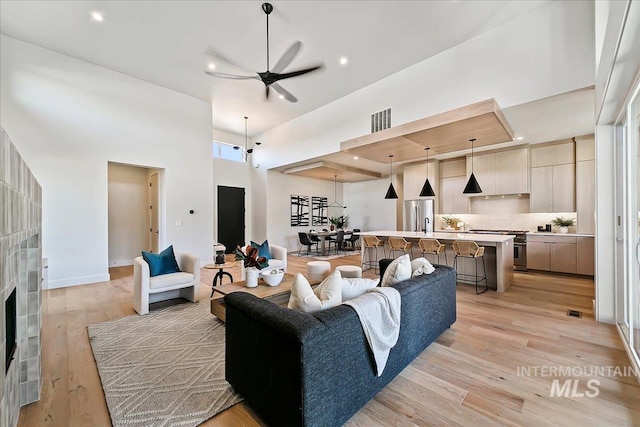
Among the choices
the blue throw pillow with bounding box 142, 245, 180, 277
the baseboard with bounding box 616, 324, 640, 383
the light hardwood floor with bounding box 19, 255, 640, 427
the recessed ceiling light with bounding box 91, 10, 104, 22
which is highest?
the recessed ceiling light with bounding box 91, 10, 104, 22

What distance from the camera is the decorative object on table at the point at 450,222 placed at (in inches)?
283

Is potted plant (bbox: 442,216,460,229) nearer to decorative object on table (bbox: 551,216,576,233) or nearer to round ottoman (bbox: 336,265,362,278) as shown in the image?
decorative object on table (bbox: 551,216,576,233)

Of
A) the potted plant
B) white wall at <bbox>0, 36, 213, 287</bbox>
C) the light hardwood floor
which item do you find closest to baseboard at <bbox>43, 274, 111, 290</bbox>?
white wall at <bbox>0, 36, 213, 287</bbox>

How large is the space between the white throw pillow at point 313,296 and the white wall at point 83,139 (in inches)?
209

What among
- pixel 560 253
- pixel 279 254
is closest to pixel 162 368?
pixel 279 254

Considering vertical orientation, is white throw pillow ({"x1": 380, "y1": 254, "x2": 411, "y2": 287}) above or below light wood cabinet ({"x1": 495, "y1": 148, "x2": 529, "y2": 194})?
below

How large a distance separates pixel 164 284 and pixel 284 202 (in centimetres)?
586

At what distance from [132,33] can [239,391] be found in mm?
5345

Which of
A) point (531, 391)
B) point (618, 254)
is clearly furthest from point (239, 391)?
point (618, 254)

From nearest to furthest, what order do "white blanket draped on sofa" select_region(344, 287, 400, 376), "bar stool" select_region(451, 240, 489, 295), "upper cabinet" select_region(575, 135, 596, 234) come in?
"white blanket draped on sofa" select_region(344, 287, 400, 376)
"bar stool" select_region(451, 240, 489, 295)
"upper cabinet" select_region(575, 135, 596, 234)

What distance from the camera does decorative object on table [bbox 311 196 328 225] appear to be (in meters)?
10.2

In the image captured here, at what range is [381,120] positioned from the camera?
5.57 meters

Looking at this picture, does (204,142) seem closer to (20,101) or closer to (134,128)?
(134,128)

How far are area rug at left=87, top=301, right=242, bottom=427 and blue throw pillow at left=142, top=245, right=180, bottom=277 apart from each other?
596mm
